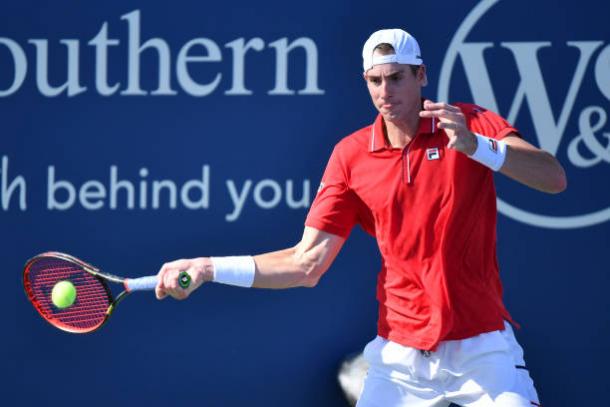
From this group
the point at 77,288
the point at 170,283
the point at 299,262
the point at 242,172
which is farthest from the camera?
the point at 242,172

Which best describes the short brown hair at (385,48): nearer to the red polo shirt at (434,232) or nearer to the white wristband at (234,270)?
the red polo shirt at (434,232)

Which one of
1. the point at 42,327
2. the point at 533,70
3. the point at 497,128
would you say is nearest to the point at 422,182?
the point at 497,128

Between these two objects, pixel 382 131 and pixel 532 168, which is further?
pixel 382 131

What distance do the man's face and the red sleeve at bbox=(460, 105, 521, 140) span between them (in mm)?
195

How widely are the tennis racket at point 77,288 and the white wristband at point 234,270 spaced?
0.24 meters

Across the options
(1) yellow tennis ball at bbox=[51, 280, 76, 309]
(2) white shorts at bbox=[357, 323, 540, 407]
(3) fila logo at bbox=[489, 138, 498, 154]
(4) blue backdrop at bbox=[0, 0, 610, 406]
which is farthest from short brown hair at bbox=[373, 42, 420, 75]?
(1) yellow tennis ball at bbox=[51, 280, 76, 309]

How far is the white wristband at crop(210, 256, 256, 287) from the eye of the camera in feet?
14.3

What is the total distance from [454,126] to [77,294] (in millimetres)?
1781

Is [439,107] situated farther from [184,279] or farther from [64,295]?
[64,295]

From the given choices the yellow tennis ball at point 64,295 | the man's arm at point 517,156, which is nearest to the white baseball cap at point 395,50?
the man's arm at point 517,156

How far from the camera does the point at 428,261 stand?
4.25 meters

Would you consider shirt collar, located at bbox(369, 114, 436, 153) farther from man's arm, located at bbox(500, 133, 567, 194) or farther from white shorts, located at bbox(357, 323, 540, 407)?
white shorts, located at bbox(357, 323, 540, 407)

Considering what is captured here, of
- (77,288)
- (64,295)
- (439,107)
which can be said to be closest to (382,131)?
(439,107)

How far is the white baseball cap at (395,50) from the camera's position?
13.9ft
